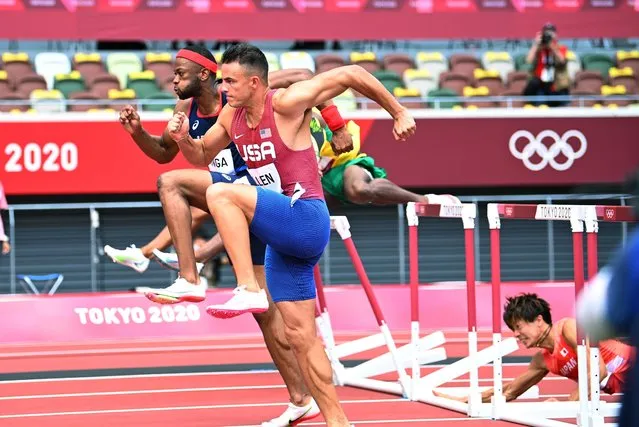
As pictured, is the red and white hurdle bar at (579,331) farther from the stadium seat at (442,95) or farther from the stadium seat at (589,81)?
the stadium seat at (589,81)

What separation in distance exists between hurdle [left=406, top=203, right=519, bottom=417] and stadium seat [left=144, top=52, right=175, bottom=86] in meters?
11.2

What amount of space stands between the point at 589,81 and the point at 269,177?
14.7 metres

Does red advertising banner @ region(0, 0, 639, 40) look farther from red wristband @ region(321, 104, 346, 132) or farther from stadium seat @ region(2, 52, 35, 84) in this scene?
red wristband @ region(321, 104, 346, 132)

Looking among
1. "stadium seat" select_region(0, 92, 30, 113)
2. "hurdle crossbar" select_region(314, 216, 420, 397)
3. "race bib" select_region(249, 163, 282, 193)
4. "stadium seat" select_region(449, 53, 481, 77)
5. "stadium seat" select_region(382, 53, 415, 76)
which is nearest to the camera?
"race bib" select_region(249, 163, 282, 193)

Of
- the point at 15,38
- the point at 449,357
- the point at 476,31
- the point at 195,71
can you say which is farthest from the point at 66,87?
the point at 195,71

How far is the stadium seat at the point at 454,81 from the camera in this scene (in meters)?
19.3

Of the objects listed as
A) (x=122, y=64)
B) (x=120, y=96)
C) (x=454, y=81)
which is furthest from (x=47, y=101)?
(x=454, y=81)

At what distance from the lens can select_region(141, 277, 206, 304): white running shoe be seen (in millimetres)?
6395

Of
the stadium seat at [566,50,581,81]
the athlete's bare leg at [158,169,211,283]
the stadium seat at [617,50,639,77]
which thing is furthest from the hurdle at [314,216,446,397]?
the stadium seat at [617,50,639,77]

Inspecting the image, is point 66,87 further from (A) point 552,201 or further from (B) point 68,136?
(A) point 552,201

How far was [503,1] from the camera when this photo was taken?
20.3 meters

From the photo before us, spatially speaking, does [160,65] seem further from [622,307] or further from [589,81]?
[622,307]

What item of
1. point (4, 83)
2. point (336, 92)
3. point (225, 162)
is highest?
point (4, 83)

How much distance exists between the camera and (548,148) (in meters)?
17.9
